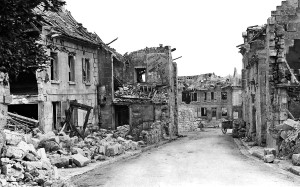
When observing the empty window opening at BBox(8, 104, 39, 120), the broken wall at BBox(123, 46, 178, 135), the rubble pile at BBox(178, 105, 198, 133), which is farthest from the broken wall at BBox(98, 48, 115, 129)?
the rubble pile at BBox(178, 105, 198, 133)

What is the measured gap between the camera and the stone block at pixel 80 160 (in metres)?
16.6

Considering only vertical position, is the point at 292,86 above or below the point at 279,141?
above

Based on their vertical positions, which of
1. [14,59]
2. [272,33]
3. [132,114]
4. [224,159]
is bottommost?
[224,159]

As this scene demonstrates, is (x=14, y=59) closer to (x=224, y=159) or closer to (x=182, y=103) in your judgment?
(x=224, y=159)

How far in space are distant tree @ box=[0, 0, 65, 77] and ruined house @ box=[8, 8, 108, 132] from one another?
1075 cm

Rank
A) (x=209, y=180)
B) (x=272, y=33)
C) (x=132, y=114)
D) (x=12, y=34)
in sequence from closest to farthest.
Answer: (x=12, y=34), (x=209, y=180), (x=272, y=33), (x=132, y=114)

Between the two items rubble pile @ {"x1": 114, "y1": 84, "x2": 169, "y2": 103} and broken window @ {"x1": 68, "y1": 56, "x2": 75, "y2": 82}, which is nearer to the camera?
broken window @ {"x1": 68, "y1": 56, "x2": 75, "y2": 82}

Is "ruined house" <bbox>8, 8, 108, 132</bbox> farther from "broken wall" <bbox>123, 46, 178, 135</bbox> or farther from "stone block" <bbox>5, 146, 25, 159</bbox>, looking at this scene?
"broken wall" <bbox>123, 46, 178, 135</bbox>

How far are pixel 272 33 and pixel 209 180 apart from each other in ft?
40.7

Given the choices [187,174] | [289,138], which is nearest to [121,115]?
[289,138]

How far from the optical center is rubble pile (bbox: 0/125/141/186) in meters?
11.8

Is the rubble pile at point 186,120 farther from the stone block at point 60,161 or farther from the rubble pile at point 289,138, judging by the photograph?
the stone block at point 60,161

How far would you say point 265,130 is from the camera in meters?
24.6

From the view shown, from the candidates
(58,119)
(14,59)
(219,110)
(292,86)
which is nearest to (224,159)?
(292,86)
